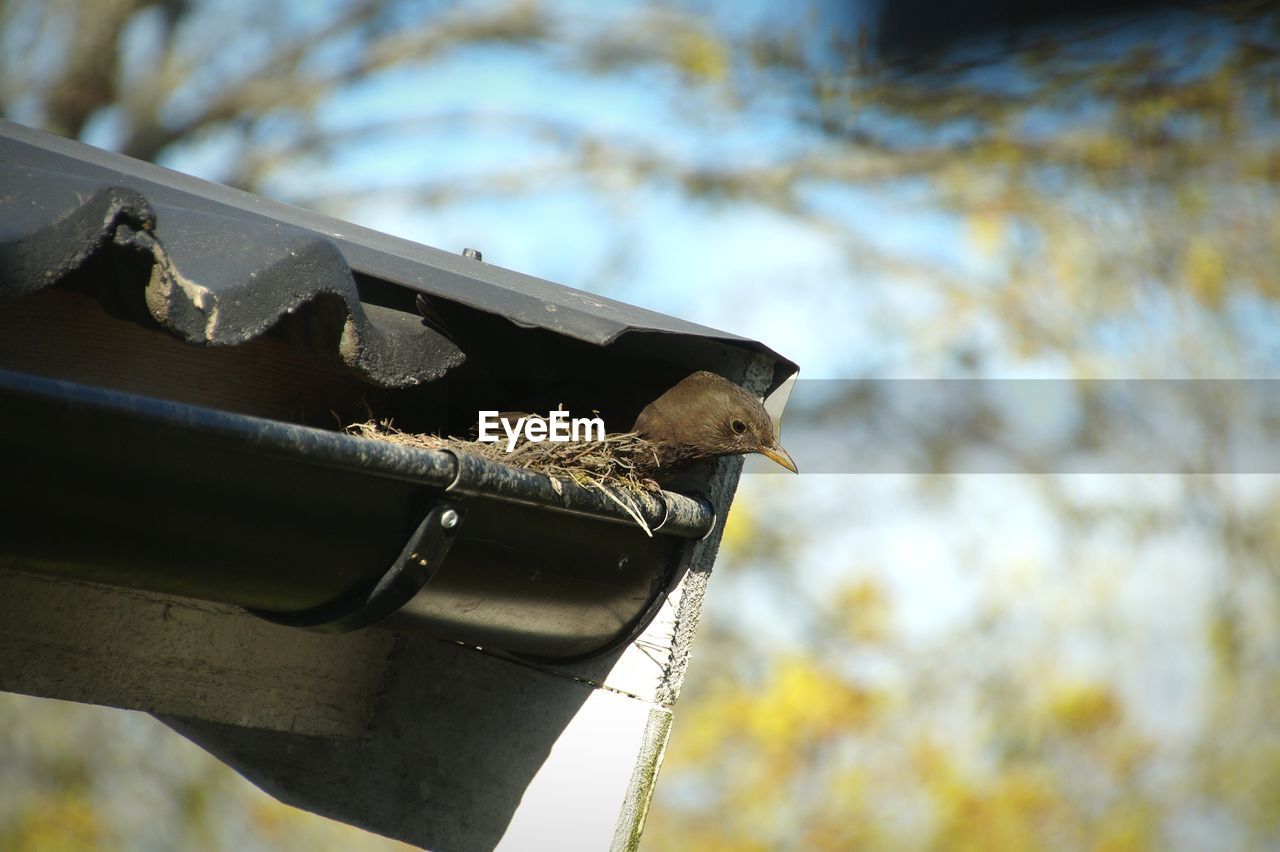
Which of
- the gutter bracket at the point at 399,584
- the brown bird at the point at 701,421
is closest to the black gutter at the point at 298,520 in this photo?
the gutter bracket at the point at 399,584

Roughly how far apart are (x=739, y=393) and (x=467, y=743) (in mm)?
1054

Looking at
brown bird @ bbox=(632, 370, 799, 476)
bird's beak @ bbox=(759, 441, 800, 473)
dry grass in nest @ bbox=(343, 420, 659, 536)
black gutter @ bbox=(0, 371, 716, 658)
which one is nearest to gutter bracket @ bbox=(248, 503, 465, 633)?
black gutter @ bbox=(0, 371, 716, 658)

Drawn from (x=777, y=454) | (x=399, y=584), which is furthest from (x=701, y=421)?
(x=399, y=584)

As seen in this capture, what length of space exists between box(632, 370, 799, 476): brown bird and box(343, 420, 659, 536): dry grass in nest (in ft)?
0.22

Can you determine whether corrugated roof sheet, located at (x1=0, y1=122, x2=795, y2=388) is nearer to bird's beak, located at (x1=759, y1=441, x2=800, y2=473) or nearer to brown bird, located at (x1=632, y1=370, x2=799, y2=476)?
brown bird, located at (x1=632, y1=370, x2=799, y2=476)

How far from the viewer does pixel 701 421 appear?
2584 millimetres

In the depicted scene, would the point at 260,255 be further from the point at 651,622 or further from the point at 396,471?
the point at 651,622

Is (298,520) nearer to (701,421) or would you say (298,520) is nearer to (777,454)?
(701,421)

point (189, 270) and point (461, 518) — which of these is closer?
point (189, 270)

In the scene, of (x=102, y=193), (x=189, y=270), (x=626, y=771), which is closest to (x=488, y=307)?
(x=189, y=270)

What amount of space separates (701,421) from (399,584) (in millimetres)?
826

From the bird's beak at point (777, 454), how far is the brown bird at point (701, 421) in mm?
72

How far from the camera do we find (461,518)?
2.00 metres

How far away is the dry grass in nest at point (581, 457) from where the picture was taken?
2.29 metres
